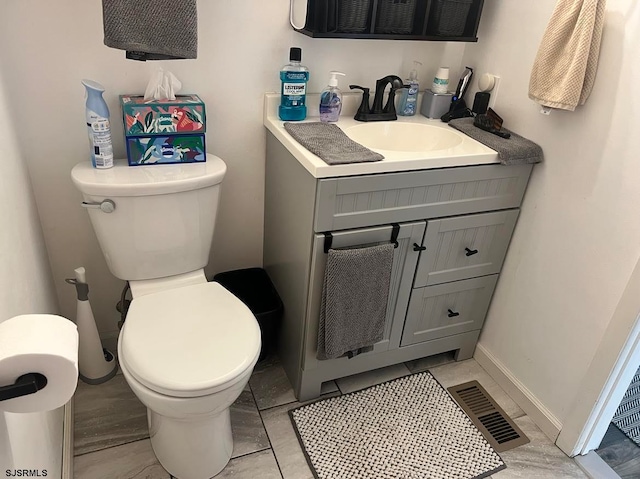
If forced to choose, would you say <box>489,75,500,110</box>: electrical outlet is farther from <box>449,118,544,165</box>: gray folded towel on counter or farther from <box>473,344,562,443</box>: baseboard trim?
<box>473,344,562,443</box>: baseboard trim

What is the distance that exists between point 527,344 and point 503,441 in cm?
34

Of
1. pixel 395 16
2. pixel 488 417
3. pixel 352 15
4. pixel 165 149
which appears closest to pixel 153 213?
pixel 165 149

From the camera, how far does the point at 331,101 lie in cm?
163

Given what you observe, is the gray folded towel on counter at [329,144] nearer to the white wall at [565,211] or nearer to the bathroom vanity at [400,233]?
the bathroom vanity at [400,233]

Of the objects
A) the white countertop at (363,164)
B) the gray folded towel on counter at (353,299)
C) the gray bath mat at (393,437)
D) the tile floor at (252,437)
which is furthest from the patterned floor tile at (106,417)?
the white countertop at (363,164)

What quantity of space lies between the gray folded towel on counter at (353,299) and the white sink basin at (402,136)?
1.45ft

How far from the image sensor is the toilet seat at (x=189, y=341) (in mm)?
1207

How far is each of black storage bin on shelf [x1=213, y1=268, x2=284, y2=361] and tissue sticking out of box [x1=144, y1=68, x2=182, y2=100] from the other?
2.27 ft

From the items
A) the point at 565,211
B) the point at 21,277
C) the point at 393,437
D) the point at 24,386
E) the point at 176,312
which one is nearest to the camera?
the point at 24,386

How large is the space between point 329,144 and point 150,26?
557 millimetres

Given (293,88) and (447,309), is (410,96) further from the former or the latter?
(447,309)

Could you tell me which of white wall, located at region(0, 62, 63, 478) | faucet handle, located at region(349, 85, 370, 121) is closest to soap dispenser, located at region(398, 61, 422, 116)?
faucet handle, located at region(349, 85, 370, 121)

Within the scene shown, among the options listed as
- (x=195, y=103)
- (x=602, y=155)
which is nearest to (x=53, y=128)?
(x=195, y=103)

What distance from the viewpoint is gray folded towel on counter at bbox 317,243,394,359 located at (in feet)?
4.71
